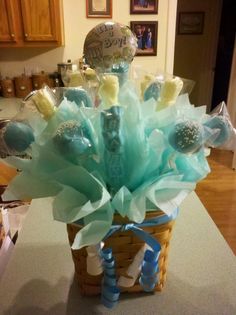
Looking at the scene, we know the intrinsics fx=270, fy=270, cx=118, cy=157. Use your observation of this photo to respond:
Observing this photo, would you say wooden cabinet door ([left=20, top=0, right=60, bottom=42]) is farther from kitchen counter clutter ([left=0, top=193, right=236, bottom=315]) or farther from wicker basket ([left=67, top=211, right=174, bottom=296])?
wicker basket ([left=67, top=211, right=174, bottom=296])

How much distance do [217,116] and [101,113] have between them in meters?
0.21

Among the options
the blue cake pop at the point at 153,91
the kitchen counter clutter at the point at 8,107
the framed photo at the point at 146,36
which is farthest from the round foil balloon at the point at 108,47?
the framed photo at the point at 146,36

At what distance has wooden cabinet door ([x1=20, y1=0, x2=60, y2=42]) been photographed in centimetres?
212

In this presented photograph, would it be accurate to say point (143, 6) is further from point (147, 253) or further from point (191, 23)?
point (147, 253)

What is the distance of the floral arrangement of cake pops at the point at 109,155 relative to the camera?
42cm

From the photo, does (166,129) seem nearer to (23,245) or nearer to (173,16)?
(23,245)

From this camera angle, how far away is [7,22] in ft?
7.13

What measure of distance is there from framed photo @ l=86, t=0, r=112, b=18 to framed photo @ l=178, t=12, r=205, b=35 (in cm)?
174

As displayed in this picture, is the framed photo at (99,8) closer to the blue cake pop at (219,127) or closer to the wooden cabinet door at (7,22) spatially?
the wooden cabinet door at (7,22)

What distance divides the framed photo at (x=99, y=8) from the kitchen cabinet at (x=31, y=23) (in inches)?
10.0

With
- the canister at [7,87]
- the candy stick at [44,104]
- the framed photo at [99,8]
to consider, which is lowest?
the canister at [7,87]

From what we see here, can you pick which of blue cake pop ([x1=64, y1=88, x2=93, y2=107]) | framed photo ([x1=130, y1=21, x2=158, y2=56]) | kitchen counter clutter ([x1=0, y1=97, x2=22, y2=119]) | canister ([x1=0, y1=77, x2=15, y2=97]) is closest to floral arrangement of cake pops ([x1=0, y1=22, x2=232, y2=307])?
blue cake pop ([x1=64, y1=88, x2=93, y2=107])

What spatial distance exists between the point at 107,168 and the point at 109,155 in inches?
1.0

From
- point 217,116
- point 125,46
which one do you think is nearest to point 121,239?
point 217,116
